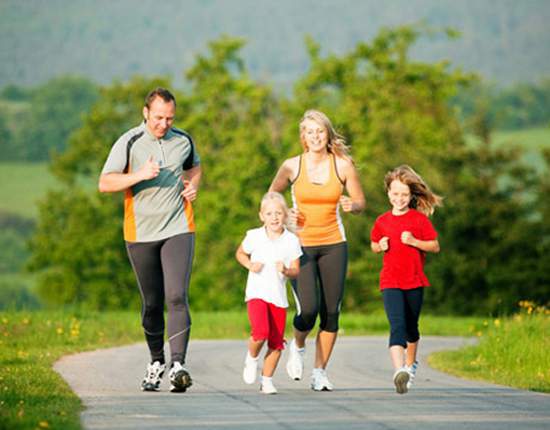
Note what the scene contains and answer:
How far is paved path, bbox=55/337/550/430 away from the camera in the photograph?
8008 millimetres

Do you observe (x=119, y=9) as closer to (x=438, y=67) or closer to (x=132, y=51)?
(x=132, y=51)

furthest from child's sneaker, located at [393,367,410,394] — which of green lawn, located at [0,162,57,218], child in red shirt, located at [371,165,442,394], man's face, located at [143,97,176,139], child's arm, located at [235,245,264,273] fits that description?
green lawn, located at [0,162,57,218]

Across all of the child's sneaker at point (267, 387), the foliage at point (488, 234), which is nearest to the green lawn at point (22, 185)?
the foliage at point (488, 234)

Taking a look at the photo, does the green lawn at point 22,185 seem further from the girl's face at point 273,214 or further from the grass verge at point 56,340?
the girl's face at point 273,214

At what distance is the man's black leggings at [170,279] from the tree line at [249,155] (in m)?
41.0

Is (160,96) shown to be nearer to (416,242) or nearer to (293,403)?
(416,242)

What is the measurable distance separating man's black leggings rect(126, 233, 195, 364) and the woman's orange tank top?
98 cm

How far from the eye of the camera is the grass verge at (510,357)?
12.7 m

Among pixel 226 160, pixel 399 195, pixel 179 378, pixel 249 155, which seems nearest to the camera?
pixel 179 378

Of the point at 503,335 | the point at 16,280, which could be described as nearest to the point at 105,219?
the point at 16,280

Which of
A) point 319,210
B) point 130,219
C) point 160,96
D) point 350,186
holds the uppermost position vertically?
point 160,96

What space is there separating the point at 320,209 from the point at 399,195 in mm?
692

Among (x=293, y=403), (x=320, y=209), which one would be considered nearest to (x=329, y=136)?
(x=320, y=209)

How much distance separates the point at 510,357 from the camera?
1420cm
